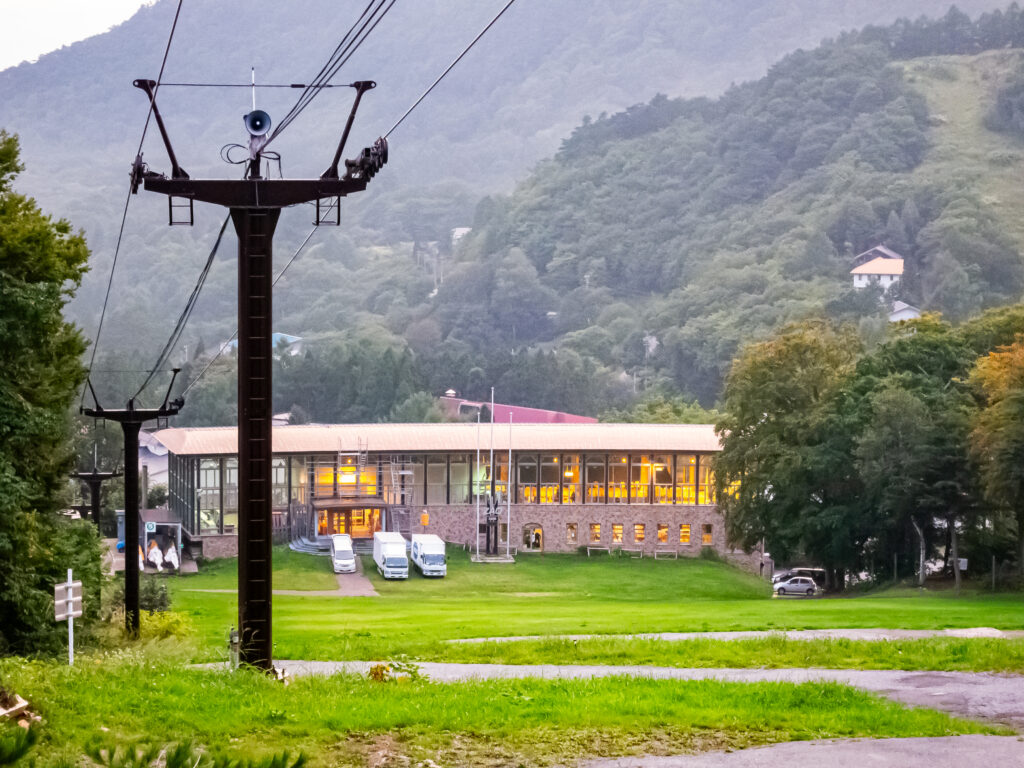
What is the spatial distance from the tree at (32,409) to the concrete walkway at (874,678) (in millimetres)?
4559

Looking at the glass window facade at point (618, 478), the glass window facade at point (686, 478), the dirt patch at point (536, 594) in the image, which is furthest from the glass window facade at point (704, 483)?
the dirt patch at point (536, 594)

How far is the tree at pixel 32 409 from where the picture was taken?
2239 centimetres

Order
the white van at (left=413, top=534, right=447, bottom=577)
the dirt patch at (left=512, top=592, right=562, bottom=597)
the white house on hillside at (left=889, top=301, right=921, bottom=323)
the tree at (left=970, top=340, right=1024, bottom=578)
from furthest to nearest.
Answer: the white house on hillside at (left=889, top=301, right=921, bottom=323) < the white van at (left=413, top=534, right=447, bottom=577) < the dirt patch at (left=512, top=592, right=562, bottom=597) < the tree at (left=970, top=340, right=1024, bottom=578)

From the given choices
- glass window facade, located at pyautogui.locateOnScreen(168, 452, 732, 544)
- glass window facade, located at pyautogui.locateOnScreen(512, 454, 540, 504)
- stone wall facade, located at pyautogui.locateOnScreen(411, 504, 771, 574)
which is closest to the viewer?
glass window facade, located at pyautogui.locateOnScreen(168, 452, 732, 544)

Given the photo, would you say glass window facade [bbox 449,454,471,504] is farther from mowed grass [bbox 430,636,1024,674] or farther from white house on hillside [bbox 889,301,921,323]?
white house on hillside [bbox 889,301,921,323]

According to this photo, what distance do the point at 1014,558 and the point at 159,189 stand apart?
37.0m

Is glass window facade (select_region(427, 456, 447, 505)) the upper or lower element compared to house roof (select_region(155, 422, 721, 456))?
lower

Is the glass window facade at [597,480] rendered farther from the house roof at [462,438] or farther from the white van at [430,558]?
the white van at [430,558]

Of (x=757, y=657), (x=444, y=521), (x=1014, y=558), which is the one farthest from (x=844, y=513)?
(x=757, y=657)

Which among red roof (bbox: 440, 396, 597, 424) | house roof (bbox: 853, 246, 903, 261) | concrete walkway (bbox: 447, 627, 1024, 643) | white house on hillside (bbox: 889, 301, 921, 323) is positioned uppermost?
house roof (bbox: 853, 246, 903, 261)

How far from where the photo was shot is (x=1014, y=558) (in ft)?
151

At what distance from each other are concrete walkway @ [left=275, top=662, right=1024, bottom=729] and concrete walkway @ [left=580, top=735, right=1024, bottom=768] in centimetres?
194

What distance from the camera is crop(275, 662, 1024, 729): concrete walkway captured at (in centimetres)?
1767

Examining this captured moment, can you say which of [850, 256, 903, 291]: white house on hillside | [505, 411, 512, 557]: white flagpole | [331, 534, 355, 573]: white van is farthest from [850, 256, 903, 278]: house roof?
[331, 534, 355, 573]: white van
